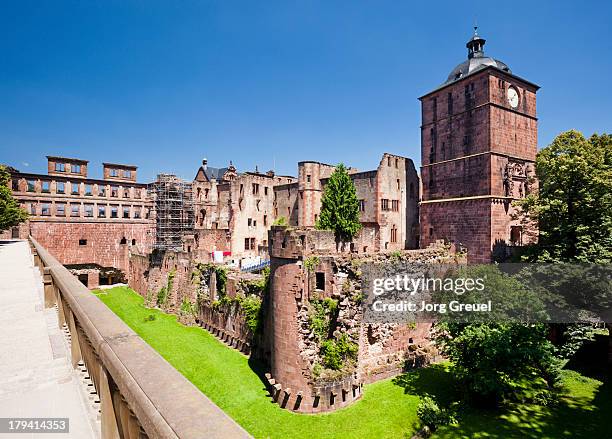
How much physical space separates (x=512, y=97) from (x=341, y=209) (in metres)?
19.8

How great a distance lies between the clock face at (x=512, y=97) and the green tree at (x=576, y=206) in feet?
28.2

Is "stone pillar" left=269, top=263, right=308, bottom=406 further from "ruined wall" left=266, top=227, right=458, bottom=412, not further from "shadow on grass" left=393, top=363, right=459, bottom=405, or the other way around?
"shadow on grass" left=393, top=363, right=459, bottom=405

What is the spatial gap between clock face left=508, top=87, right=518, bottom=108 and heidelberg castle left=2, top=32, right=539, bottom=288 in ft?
0.60

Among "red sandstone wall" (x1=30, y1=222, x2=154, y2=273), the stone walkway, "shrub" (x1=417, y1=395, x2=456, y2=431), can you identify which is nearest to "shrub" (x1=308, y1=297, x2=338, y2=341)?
"shrub" (x1=417, y1=395, x2=456, y2=431)

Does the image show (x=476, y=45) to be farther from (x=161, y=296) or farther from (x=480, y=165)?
(x=161, y=296)

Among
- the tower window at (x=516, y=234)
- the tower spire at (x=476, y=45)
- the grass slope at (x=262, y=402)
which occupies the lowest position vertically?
the grass slope at (x=262, y=402)

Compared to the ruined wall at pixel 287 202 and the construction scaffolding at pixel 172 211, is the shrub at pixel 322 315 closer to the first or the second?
the construction scaffolding at pixel 172 211

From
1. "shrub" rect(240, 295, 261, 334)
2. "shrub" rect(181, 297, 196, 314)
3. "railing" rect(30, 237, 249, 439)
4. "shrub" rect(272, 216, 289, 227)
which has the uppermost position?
"shrub" rect(272, 216, 289, 227)

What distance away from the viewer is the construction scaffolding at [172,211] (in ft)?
128

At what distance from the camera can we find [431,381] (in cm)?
2055

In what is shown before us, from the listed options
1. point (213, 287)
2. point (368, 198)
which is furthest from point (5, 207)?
point (368, 198)

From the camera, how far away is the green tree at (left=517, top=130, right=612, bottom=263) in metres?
21.0

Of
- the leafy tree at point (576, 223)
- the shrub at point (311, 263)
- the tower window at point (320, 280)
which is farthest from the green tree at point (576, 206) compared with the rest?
the shrub at point (311, 263)

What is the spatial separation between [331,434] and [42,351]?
47.6 feet
